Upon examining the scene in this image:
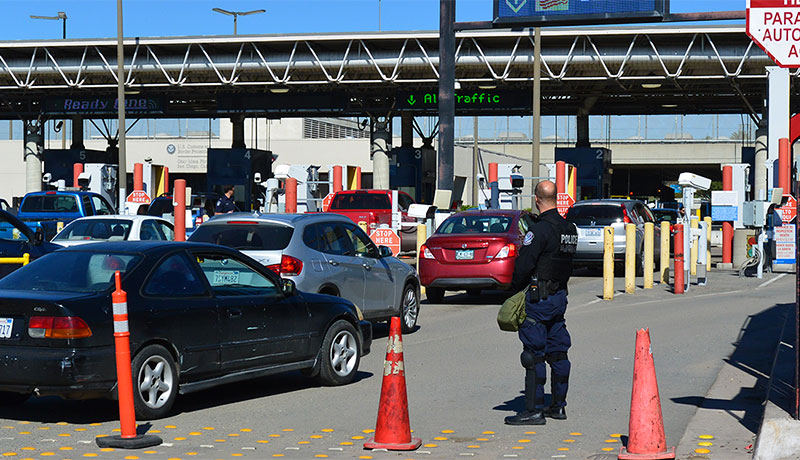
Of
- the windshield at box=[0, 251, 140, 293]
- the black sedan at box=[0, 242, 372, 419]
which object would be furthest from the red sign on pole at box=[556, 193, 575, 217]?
the windshield at box=[0, 251, 140, 293]

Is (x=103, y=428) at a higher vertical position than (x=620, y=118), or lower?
lower

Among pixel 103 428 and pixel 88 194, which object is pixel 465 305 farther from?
pixel 88 194

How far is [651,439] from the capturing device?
288 inches

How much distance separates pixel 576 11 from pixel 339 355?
1147 centimetres

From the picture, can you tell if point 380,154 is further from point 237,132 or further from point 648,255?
point 648,255

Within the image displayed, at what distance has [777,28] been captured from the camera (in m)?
7.81

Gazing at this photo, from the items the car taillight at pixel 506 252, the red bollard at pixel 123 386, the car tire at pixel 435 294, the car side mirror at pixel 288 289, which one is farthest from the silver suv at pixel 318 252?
the car tire at pixel 435 294

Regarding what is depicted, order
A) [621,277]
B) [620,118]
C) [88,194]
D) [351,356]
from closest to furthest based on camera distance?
1. [351,356]
2. [621,277]
3. [88,194]
4. [620,118]

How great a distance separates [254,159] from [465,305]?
97.0 ft

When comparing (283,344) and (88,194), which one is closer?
(283,344)

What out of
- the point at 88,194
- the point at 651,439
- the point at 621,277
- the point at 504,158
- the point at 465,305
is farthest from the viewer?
the point at 504,158

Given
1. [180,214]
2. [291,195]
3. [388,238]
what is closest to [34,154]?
[291,195]

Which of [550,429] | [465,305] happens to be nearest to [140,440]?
[550,429]

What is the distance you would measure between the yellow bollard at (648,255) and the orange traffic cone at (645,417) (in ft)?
50.4
